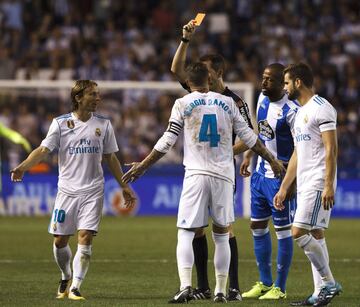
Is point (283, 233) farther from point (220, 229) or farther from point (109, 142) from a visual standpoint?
point (109, 142)

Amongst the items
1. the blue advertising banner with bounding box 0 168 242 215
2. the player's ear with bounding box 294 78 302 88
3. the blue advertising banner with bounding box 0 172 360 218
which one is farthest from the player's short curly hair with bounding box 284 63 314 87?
the blue advertising banner with bounding box 0 168 242 215

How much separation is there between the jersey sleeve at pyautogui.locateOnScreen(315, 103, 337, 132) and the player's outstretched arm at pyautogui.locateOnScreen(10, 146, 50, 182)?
277 cm

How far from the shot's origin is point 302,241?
33.5 feet

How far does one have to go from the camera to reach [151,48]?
28.9 meters

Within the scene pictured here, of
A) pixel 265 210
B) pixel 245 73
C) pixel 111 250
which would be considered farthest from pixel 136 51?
pixel 265 210

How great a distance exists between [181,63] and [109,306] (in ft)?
8.39

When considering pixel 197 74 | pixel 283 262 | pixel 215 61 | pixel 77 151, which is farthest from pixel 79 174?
pixel 283 262

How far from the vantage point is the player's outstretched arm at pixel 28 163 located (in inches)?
431

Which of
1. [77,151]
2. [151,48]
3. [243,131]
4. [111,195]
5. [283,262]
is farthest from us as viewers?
[151,48]

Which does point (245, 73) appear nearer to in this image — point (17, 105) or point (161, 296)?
point (17, 105)

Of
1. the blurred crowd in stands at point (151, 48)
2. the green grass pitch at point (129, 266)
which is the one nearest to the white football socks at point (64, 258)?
the green grass pitch at point (129, 266)

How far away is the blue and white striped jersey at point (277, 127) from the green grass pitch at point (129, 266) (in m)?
1.45

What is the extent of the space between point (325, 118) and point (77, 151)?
2.58m

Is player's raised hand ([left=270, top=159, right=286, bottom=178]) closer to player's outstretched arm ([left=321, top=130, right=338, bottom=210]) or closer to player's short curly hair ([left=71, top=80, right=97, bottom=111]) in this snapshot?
player's outstretched arm ([left=321, top=130, right=338, bottom=210])
